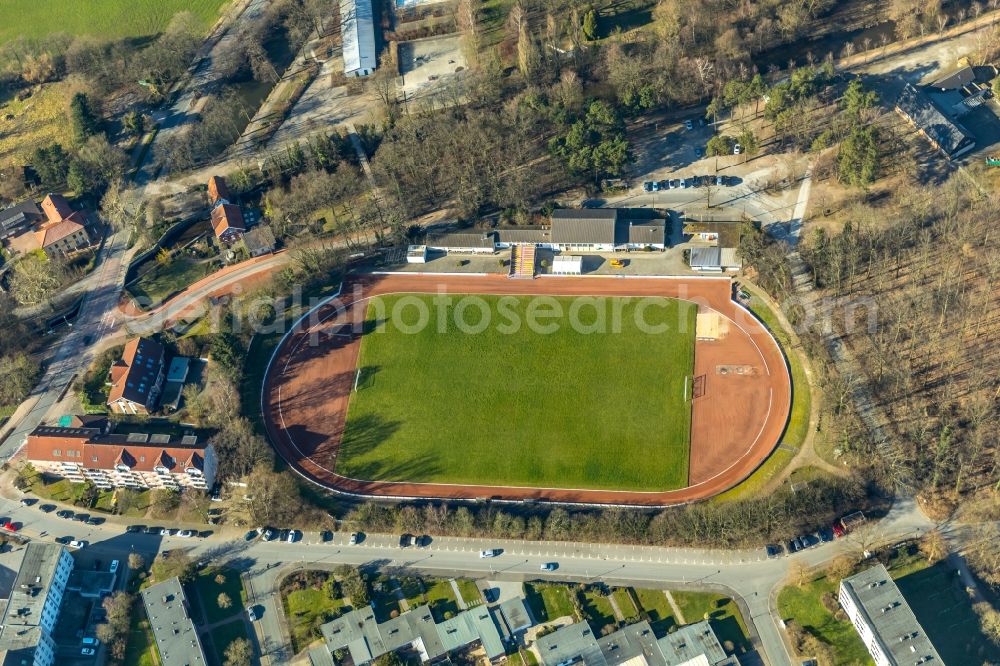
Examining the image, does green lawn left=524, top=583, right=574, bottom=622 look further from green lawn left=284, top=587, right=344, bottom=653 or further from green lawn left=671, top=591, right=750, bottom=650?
green lawn left=284, top=587, right=344, bottom=653

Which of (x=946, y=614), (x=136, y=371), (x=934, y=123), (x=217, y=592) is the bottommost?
(x=946, y=614)

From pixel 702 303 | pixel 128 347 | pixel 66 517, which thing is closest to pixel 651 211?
pixel 702 303

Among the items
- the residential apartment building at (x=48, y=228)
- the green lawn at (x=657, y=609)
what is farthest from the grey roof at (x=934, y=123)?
the residential apartment building at (x=48, y=228)

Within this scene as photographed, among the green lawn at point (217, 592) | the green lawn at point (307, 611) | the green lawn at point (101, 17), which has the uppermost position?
the green lawn at point (101, 17)

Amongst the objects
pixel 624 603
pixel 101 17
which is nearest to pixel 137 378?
pixel 624 603

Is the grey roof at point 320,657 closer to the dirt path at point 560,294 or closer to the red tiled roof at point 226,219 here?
the dirt path at point 560,294

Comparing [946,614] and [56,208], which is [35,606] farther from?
[946,614]

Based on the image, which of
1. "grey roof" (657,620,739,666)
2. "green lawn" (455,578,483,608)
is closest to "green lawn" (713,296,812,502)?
"grey roof" (657,620,739,666)

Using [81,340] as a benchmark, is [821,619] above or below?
below

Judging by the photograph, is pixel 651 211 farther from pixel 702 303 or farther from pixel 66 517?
pixel 66 517
